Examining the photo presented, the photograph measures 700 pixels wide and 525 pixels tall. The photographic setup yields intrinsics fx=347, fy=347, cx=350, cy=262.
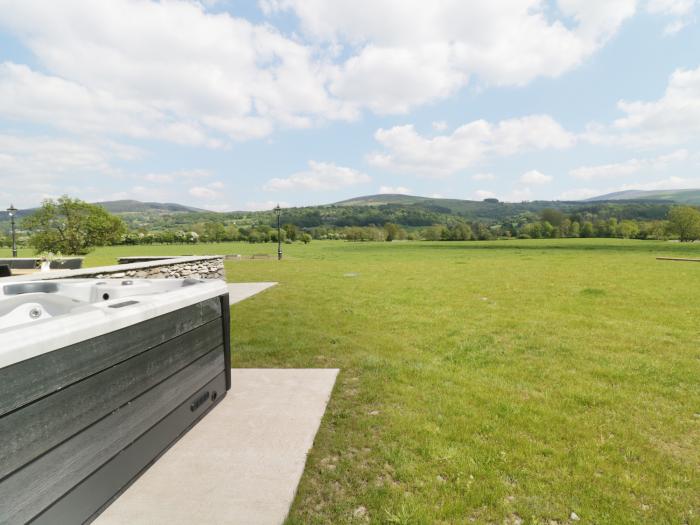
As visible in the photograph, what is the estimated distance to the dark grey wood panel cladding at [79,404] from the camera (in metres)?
1.54

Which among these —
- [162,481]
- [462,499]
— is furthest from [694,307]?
[162,481]

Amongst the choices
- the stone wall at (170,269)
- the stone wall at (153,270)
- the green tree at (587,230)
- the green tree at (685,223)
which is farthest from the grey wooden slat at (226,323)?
the green tree at (587,230)

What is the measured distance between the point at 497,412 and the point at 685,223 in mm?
59886

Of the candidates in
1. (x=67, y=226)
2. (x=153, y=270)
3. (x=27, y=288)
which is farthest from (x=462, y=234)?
(x=27, y=288)

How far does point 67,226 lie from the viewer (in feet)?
112

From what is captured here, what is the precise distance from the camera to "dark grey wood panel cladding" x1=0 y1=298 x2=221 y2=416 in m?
1.54

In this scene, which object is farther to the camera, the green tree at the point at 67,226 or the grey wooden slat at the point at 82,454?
the green tree at the point at 67,226

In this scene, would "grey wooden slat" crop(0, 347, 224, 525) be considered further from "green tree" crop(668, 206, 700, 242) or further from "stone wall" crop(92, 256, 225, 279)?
"green tree" crop(668, 206, 700, 242)

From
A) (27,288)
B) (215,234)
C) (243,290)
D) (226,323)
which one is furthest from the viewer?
(215,234)

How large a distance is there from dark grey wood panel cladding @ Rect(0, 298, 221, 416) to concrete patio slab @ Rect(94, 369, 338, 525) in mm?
926

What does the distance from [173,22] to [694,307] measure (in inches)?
557

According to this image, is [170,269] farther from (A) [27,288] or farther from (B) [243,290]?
(A) [27,288]

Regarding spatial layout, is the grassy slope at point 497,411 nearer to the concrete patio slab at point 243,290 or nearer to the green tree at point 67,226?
the concrete patio slab at point 243,290

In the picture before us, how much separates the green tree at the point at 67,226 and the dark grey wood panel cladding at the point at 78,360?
38.6 metres
